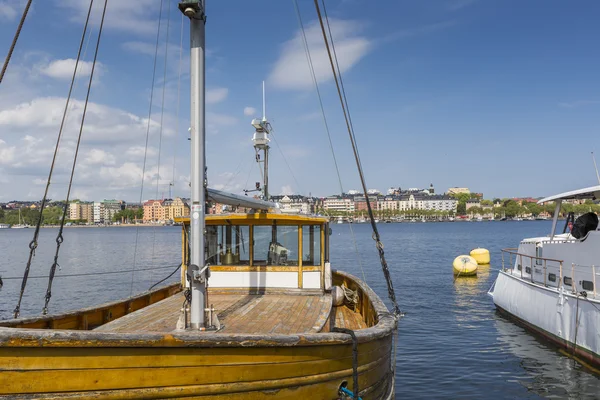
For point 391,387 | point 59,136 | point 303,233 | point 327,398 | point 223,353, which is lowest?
point 391,387

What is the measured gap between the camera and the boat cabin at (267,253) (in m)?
10.6

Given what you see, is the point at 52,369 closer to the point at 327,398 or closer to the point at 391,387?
the point at 327,398

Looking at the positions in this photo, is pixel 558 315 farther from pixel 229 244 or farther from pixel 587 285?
pixel 229 244

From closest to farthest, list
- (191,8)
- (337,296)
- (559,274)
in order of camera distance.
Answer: (191,8)
(337,296)
(559,274)

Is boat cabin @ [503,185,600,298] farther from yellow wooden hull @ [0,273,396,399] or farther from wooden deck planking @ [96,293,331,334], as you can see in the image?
yellow wooden hull @ [0,273,396,399]

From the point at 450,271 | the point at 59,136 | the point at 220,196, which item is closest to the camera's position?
the point at 220,196

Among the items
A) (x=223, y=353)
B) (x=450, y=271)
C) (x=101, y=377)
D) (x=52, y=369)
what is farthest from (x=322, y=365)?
(x=450, y=271)

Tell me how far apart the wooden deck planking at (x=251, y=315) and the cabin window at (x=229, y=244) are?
880 millimetres

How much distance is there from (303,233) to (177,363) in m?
5.94

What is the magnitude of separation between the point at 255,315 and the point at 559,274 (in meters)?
11.3

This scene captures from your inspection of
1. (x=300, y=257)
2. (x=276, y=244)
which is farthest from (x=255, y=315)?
(x=276, y=244)

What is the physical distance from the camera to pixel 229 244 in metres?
10.9

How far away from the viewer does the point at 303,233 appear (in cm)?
1074

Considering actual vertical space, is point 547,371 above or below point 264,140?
below
